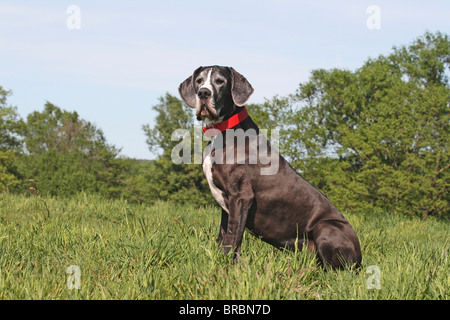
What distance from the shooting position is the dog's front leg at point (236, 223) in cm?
454

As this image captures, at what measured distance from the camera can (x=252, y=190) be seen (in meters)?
4.71

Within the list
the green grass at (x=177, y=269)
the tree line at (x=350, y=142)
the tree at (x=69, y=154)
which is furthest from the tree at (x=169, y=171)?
the green grass at (x=177, y=269)

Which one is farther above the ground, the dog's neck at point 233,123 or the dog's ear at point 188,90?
the dog's ear at point 188,90

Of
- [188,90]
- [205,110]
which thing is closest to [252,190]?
[205,110]

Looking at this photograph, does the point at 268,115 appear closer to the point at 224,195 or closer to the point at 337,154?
the point at 337,154

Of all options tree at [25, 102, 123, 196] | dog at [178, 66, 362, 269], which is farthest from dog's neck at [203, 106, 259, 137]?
tree at [25, 102, 123, 196]

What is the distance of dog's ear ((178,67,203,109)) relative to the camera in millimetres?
Answer: 5051

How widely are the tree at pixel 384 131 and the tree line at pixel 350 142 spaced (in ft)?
0.27

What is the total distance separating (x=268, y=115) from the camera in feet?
121

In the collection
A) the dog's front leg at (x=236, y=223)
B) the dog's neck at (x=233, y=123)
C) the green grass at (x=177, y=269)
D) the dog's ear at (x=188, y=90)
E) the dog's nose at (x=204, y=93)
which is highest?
the dog's ear at (x=188, y=90)

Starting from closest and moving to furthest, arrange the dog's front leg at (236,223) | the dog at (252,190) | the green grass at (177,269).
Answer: the green grass at (177,269), the dog's front leg at (236,223), the dog at (252,190)

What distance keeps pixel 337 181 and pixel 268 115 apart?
8.46 meters

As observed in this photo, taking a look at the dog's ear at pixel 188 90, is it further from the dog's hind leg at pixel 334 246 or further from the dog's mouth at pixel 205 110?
the dog's hind leg at pixel 334 246

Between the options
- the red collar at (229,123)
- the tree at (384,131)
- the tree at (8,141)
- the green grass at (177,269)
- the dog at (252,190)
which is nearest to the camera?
the green grass at (177,269)
